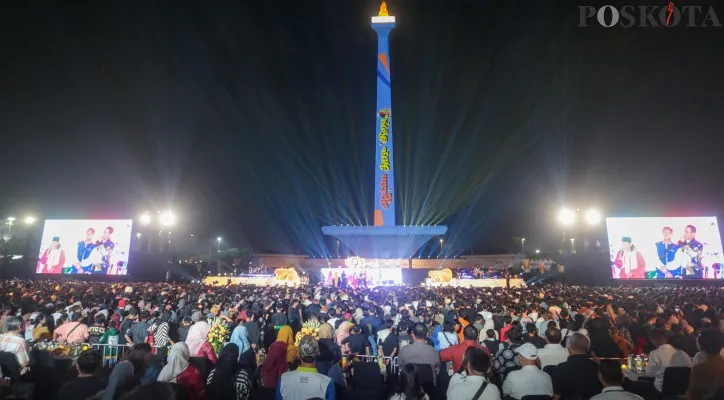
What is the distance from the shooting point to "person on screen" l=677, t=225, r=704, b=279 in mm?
24328

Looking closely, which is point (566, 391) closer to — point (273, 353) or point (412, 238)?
point (273, 353)

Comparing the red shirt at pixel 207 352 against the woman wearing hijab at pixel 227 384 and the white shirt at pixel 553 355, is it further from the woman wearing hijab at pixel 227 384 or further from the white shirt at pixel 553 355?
the white shirt at pixel 553 355

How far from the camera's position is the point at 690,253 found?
2470 cm

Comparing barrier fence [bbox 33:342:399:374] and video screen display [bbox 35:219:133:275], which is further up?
video screen display [bbox 35:219:133:275]

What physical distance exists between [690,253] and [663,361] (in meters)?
25.6

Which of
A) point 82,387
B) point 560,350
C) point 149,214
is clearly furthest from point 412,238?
point 82,387

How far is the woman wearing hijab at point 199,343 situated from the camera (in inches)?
255

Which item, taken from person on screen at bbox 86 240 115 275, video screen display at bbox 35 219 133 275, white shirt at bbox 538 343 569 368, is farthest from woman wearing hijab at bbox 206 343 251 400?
person on screen at bbox 86 240 115 275

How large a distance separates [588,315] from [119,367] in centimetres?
1034

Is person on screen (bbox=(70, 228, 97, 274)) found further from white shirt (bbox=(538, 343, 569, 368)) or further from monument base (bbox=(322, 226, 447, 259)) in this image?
white shirt (bbox=(538, 343, 569, 368))

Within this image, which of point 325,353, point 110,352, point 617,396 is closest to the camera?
point 617,396

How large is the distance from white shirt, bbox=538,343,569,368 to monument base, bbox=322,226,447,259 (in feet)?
99.9

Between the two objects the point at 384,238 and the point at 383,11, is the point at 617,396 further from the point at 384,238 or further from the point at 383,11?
the point at 383,11

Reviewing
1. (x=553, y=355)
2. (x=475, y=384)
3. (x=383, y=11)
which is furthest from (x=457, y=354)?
(x=383, y=11)
